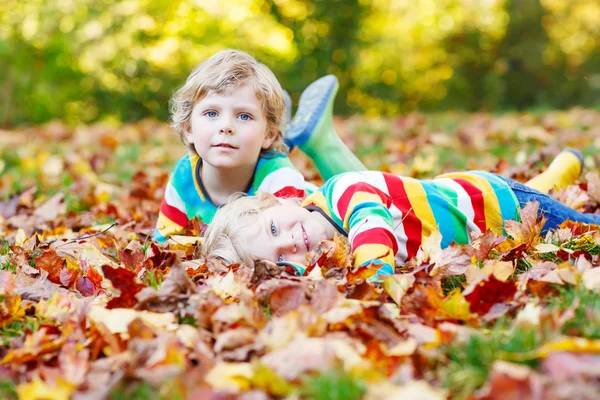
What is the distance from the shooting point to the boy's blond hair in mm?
2969

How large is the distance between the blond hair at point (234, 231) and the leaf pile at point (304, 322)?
10cm

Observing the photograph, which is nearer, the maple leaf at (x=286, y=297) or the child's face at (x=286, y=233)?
the maple leaf at (x=286, y=297)

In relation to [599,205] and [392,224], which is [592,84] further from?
[392,224]

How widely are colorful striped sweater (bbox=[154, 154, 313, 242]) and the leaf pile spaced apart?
1.09ft

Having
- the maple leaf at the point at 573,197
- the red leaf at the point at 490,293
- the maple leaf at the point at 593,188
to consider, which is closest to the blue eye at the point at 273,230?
the red leaf at the point at 490,293

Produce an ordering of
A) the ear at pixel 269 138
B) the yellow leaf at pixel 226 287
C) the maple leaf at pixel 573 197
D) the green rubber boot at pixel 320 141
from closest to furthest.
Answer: the yellow leaf at pixel 226 287 < the maple leaf at pixel 573 197 < the ear at pixel 269 138 < the green rubber boot at pixel 320 141

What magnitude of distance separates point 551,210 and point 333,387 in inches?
71.9

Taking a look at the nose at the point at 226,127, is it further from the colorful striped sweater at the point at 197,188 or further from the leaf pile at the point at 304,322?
the leaf pile at the point at 304,322

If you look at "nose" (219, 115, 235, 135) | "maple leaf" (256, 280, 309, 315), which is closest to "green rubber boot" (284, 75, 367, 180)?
"nose" (219, 115, 235, 135)

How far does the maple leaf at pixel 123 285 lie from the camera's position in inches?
73.0

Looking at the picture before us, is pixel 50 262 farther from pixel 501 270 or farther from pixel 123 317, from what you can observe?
pixel 501 270

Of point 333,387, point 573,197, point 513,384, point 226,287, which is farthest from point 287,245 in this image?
point 573,197

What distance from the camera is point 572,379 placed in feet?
4.09

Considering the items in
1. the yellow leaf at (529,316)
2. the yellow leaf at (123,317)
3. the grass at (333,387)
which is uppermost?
the yellow leaf at (529,316)
